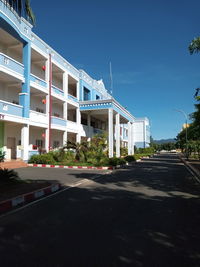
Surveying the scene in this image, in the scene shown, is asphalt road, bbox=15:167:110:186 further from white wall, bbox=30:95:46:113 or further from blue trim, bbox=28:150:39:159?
white wall, bbox=30:95:46:113

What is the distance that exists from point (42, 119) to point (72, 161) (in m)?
4.96

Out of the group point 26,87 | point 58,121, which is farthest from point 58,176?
point 58,121

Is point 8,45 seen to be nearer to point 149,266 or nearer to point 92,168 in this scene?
point 92,168

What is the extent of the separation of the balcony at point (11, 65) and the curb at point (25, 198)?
11567mm

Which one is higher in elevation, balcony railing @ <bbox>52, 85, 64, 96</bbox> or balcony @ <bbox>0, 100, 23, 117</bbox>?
A: balcony railing @ <bbox>52, 85, 64, 96</bbox>

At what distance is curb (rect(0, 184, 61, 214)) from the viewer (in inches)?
239

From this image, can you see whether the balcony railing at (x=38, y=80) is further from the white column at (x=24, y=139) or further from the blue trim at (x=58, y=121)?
the white column at (x=24, y=139)

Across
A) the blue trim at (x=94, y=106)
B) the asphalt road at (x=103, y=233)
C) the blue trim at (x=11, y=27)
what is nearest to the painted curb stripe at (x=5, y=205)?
the asphalt road at (x=103, y=233)

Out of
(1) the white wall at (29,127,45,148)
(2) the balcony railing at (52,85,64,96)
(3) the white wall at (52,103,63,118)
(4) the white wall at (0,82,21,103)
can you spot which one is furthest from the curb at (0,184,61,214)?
(3) the white wall at (52,103,63,118)

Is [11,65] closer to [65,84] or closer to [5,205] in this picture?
[65,84]

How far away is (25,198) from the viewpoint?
23.1 feet

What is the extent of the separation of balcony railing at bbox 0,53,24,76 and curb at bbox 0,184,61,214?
11740mm

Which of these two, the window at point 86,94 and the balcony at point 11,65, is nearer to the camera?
the balcony at point 11,65

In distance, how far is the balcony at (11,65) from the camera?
16.1 m
